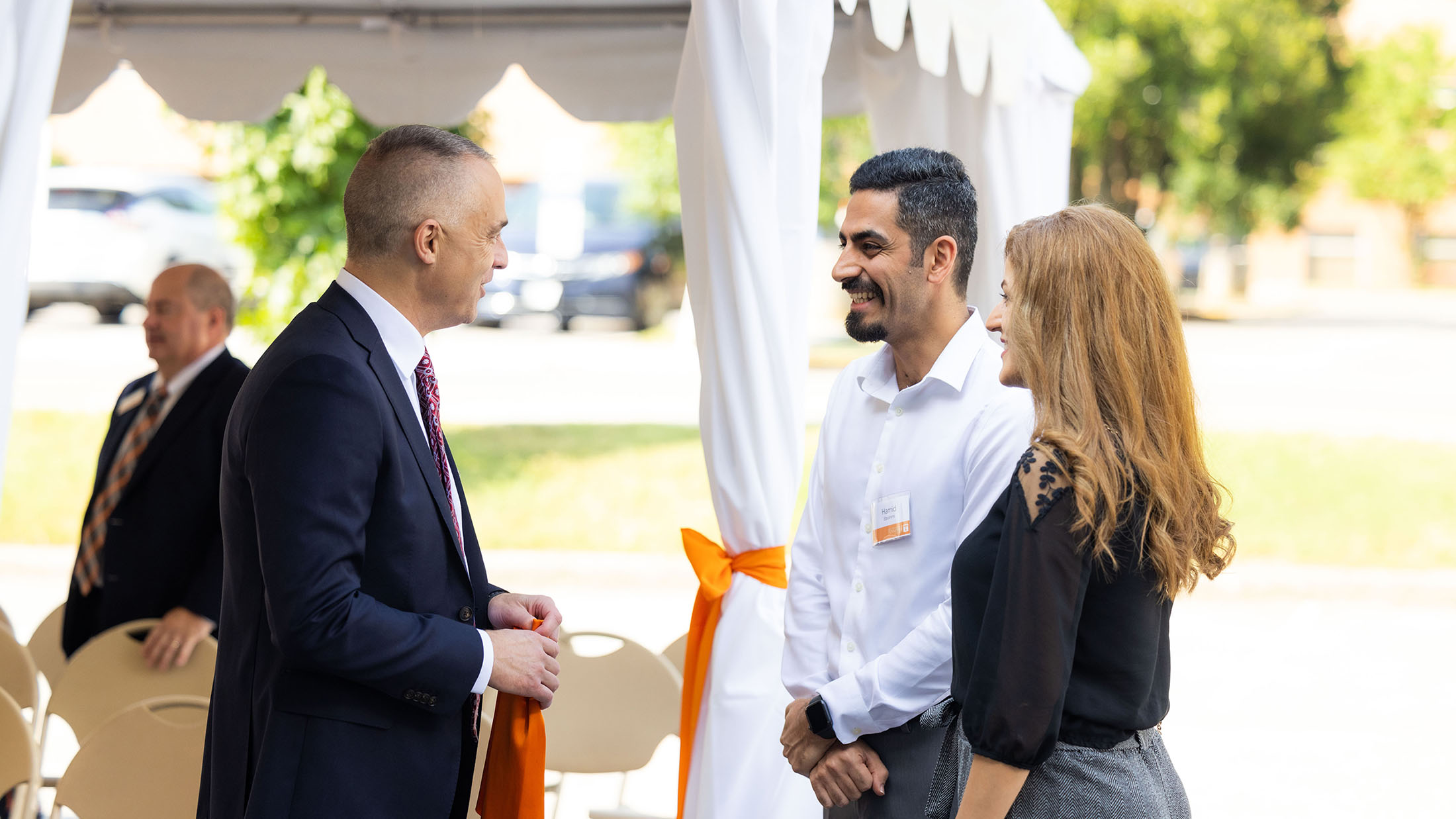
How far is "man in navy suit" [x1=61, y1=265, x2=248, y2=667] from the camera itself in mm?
3674

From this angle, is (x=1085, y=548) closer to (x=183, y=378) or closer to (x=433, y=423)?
(x=433, y=423)

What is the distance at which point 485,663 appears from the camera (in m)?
1.94

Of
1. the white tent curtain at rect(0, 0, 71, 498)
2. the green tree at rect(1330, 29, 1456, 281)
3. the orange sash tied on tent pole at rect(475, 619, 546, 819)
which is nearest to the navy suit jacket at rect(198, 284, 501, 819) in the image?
the orange sash tied on tent pole at rect(475, 619, 546, 819)

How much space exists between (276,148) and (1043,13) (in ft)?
22.4

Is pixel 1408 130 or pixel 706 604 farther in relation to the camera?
pixel 1408 130

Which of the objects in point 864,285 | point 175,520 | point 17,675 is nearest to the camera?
point 864,285

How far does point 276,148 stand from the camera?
30.3ft

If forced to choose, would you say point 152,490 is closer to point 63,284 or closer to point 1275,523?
point 1275,523

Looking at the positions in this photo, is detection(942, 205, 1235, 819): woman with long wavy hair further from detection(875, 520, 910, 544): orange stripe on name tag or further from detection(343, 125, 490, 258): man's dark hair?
detection(343, 125, 490, 258): man's dark hair

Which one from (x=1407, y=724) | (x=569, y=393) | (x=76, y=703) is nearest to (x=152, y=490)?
(x=76, y=703)

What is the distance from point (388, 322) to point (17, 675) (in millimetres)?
2333

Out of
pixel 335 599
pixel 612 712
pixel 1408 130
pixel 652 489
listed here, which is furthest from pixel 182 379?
pixel 1408 130

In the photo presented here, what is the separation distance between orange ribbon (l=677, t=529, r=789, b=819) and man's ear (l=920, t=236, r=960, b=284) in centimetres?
84

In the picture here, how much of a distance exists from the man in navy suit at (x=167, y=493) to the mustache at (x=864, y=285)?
2.15 m
